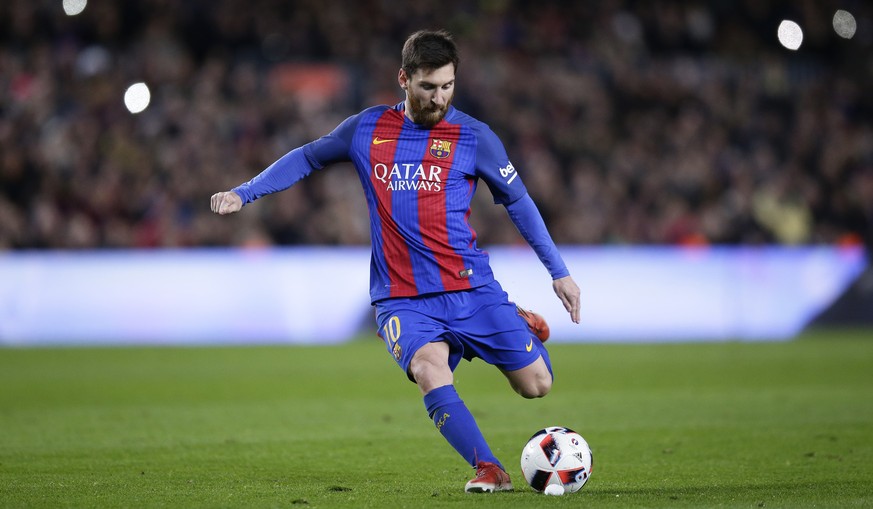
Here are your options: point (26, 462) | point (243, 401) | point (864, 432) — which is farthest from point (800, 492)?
point (243, 401)

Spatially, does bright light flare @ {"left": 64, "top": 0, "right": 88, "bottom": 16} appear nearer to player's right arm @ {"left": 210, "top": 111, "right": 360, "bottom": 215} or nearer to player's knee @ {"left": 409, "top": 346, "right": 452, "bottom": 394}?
player's right arm @ {"left": 210, "top": 111, "right": 360, "bottom": 215}

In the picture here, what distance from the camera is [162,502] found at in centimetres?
548

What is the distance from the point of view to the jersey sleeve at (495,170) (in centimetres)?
614

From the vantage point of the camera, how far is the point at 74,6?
19.9m

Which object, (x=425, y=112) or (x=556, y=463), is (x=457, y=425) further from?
(x=425, y=112)

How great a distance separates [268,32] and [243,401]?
11.1 m

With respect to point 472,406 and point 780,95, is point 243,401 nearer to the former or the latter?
point 472,406

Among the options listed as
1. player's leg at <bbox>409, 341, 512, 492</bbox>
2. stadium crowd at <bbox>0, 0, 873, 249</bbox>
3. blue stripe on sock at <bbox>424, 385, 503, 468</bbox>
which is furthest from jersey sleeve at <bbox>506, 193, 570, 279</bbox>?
stadium crowd at <bbox>0, 0, 873, 249</bbox>

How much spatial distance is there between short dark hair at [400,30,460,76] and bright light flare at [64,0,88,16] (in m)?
15.3

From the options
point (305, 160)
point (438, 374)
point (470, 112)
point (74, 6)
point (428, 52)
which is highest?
point (74, 6)

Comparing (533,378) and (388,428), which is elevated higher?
(533,378)

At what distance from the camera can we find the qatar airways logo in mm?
6074

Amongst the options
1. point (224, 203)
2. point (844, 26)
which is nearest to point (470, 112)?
point (844, 26)

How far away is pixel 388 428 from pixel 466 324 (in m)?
2.98
